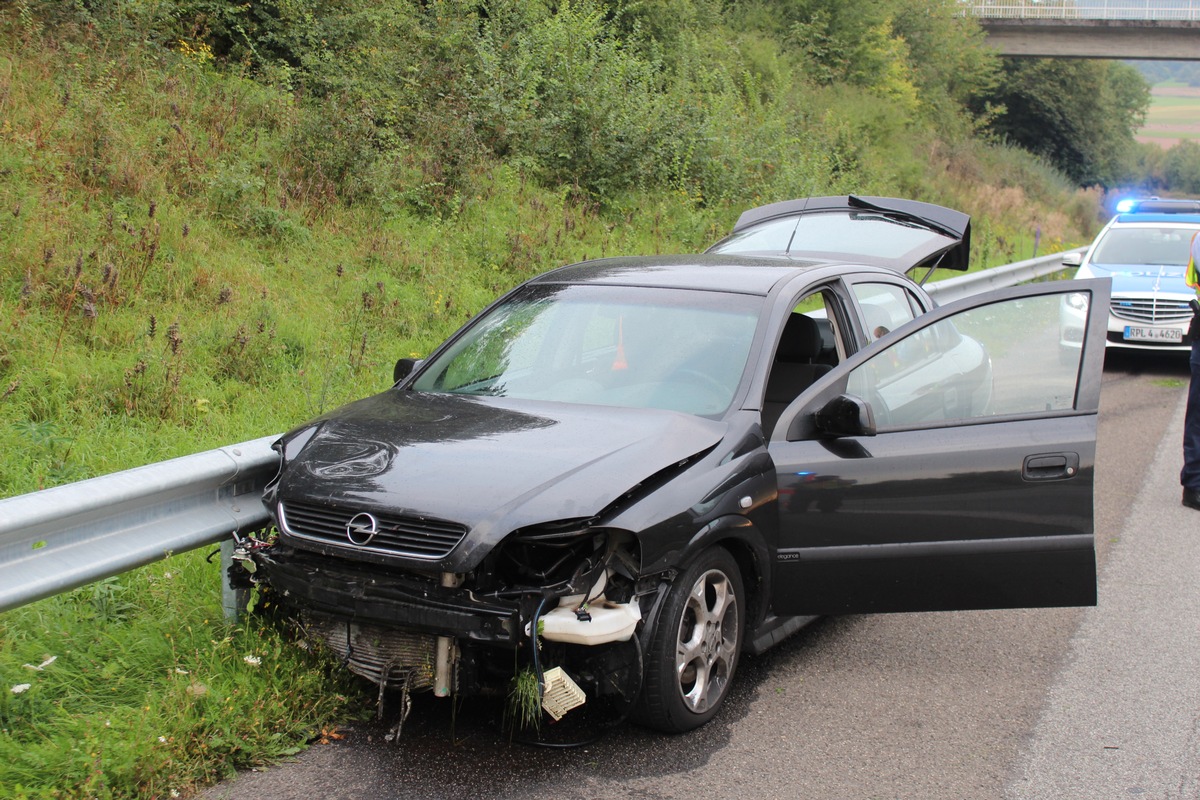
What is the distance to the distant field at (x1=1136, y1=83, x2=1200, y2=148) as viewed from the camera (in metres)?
139

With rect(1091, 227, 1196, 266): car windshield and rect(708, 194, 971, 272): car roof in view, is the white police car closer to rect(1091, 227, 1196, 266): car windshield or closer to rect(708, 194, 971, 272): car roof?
rect(1091, 227, 1196, 266): car windshield

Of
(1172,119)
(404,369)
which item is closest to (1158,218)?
(404,369)

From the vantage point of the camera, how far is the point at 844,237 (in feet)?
28.1

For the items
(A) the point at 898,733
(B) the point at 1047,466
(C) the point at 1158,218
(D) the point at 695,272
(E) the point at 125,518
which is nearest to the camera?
(E) the point at 125,518

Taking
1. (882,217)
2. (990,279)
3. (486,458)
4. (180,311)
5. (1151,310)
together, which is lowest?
(990,279)

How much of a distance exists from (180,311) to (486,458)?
15.9 feet

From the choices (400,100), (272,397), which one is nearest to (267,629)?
(272,397)

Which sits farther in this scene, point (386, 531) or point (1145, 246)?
point (1145, 246)

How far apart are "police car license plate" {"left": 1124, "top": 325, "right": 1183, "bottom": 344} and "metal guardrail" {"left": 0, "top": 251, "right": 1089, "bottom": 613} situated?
1112cm

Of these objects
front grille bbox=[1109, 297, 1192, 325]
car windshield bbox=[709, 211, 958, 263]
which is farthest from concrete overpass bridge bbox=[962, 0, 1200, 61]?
car windshield bbox=[709, 211, 958, 263]

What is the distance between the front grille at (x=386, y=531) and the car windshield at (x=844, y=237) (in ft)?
15.4

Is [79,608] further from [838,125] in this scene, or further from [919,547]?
[838,125]

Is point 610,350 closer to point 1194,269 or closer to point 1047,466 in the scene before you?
point 1047,466

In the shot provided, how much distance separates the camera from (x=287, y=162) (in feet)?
35.9
